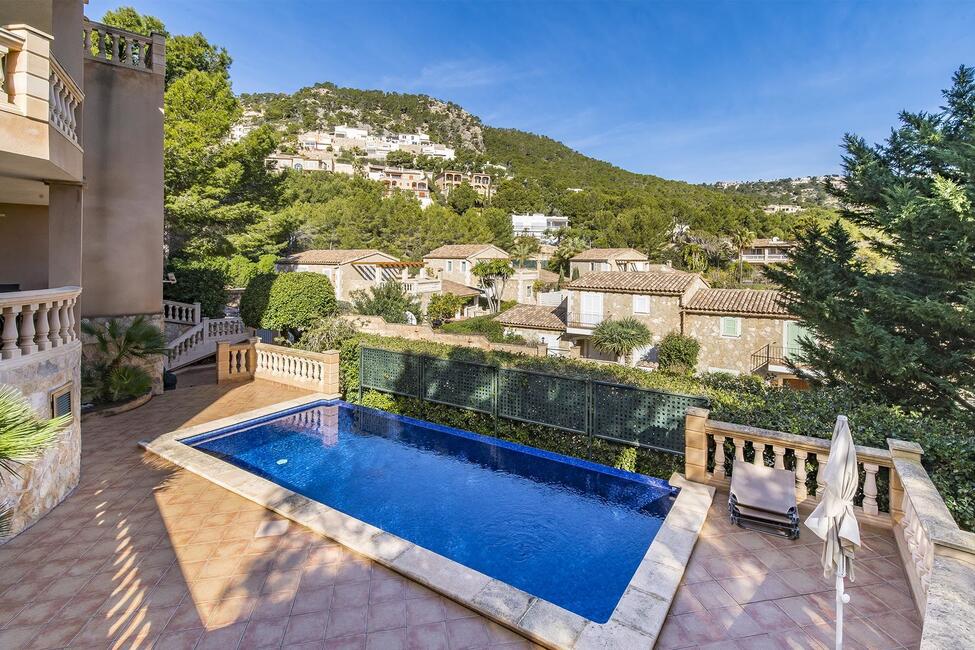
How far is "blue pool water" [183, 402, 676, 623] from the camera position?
612 cm

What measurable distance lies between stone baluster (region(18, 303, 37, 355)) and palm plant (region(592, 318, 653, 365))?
26079 mm

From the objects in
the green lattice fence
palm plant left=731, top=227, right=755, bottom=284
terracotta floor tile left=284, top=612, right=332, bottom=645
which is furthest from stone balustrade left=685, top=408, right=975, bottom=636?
palm plant left=731, top=227, right=755, bottom=284

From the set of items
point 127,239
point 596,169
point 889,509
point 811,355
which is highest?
point 596,169

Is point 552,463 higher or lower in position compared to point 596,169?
lower

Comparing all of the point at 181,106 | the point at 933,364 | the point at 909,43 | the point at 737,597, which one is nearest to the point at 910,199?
the point at 933,364

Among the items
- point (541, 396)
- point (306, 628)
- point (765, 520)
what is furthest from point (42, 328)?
point (765, 520)

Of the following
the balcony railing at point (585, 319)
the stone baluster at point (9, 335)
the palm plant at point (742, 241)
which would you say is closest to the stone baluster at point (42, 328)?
the stone baluster at point (9, 335)

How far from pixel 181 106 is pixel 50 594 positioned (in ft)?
73.9

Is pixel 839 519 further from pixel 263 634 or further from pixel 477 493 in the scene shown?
pixel 477 493

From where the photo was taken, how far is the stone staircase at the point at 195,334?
1731cm

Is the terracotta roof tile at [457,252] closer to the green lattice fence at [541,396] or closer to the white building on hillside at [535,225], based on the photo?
the white building on hillside at [535,225]

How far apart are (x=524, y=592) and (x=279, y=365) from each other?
11.9 meters

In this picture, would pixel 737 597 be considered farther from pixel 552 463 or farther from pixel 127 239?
pixel 127 239

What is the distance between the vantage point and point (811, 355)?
416 inches
